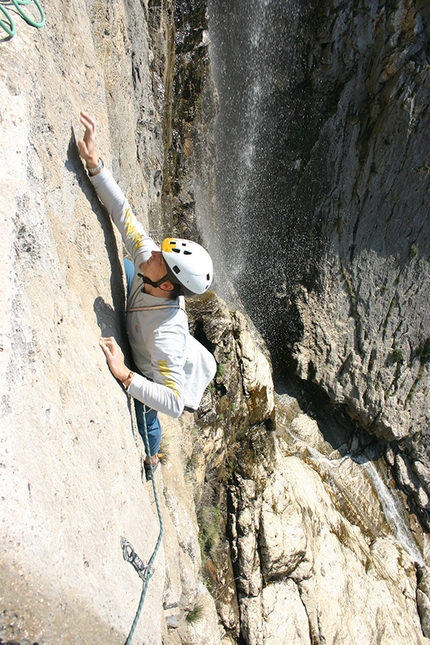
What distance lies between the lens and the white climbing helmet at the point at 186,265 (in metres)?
3.34

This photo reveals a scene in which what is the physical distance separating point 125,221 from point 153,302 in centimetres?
76

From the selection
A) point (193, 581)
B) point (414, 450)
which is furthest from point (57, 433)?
point (414, 450)

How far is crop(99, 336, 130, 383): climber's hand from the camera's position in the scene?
124 inches

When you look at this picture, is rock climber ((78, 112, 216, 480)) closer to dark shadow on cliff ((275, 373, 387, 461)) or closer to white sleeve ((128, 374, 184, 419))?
white sleeve ((128, 374, 184, 419))

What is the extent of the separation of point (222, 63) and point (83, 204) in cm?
870

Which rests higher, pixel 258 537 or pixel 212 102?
pixel 212 102

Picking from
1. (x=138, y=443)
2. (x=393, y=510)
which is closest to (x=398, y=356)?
(x=393, y=510)

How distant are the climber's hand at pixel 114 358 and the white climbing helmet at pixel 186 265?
660 mm

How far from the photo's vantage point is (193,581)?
532cm

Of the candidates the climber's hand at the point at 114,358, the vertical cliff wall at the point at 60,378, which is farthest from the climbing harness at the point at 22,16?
the climber's hand at the point at 114,358

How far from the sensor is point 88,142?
3225 millimetres

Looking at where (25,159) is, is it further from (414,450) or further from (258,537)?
(414,450)

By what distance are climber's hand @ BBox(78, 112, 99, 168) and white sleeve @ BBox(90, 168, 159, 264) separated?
0.76 feet

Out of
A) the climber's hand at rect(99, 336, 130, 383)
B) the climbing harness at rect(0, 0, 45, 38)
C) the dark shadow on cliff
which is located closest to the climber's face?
the climber's hand at rect(99, 336, 130, 383)
